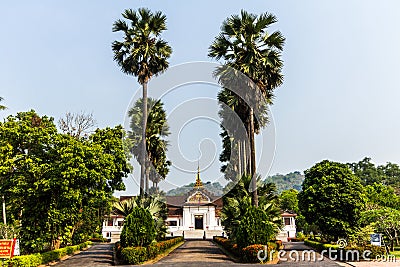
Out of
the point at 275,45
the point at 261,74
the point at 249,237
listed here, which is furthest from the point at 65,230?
the point at 275,45

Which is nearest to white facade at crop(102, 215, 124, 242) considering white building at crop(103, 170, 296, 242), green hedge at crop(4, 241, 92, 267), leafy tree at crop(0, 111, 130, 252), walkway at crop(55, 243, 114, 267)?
white building at crop(103, 170, 296, 242)

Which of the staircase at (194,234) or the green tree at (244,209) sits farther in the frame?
the staircase at (194,234)

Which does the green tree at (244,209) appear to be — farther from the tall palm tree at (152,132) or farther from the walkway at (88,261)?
the tall palm tree at (152,132)

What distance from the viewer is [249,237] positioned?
21.3 meters

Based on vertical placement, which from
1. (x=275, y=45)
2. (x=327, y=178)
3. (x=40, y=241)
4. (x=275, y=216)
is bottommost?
(x=40, y=241)

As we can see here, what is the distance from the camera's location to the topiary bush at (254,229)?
2138cm

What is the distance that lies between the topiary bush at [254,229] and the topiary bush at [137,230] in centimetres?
488

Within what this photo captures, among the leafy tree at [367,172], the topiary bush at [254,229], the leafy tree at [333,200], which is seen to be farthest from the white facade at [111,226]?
the leafy tree at [367,172]

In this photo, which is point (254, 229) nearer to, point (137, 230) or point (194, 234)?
point (137, 230)

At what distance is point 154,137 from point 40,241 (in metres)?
13.7

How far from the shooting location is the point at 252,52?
24.7 meters

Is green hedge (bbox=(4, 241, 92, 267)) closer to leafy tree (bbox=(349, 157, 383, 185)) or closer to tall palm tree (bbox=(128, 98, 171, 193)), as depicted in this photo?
tall palm tree (bbox=(128, 98, 171, 193))

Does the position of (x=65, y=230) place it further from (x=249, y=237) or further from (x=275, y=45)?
(x=275, y=45)

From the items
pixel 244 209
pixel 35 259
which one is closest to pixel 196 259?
pixel 244 209
